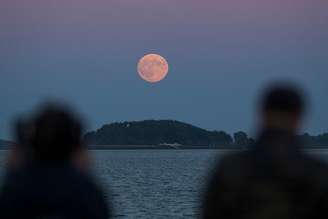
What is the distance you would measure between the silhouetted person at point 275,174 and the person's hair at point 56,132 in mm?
769

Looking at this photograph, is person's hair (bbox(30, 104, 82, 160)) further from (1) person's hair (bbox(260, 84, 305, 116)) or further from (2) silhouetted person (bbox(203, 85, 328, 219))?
(1) person's hair (bbox(260, 84, 305, 116))

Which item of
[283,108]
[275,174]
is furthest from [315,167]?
[283,108]

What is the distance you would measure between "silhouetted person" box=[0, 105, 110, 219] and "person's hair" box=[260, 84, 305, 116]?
0.99 m

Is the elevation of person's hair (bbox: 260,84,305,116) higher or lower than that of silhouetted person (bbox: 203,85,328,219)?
higher

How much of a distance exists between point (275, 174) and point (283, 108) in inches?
13.6

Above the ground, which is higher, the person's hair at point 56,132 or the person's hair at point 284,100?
the person's hair at point 284,100

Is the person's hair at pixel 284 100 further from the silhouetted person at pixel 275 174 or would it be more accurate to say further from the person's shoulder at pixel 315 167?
the person's shoulder at pixel 315 167

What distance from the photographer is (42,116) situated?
5.11 metres

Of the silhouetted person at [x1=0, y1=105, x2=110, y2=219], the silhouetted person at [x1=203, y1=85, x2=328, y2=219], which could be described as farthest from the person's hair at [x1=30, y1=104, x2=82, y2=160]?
the silhouetted person at [x1=203, y1=85, x2=328, y2=219]

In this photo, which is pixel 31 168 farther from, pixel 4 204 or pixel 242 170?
pixel 242 170

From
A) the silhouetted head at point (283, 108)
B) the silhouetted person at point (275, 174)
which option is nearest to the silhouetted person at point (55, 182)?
the silhouetted person at point (275, 174)

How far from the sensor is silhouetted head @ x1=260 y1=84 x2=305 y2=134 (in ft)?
16.6

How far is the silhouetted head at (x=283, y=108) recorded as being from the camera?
16.6 feet

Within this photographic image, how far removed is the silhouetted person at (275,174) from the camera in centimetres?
505
